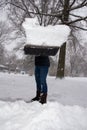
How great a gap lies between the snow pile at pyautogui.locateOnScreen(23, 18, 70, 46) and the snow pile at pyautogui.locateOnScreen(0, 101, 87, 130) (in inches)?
59.8

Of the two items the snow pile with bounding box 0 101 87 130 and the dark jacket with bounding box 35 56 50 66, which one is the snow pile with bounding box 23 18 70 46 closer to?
the dark jacket with bounding box 35 56 50 66

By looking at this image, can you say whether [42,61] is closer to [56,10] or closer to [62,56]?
[62,56]

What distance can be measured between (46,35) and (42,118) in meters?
2.62

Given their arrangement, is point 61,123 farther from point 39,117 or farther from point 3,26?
point 3,26

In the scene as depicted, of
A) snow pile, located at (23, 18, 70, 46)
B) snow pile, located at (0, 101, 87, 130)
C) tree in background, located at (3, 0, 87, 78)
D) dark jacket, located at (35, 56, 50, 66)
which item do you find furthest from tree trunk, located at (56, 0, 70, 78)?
snow pile, located at (0, 101, 87, 130)

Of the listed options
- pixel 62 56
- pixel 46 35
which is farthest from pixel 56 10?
pixel 46 35

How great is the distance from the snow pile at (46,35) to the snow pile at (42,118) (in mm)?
1520

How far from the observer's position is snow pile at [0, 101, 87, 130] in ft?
17.1

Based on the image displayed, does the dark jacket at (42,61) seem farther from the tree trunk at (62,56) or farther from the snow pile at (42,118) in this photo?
the tree trunk at (62,56)

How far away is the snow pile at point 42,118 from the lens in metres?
5.21

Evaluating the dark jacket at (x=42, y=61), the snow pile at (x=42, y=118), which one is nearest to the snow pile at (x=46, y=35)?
the dark jacket at (x=42, y=61)

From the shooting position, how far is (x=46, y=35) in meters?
7.58

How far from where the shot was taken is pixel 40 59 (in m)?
7.70

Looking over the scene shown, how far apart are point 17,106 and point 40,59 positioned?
143cm
